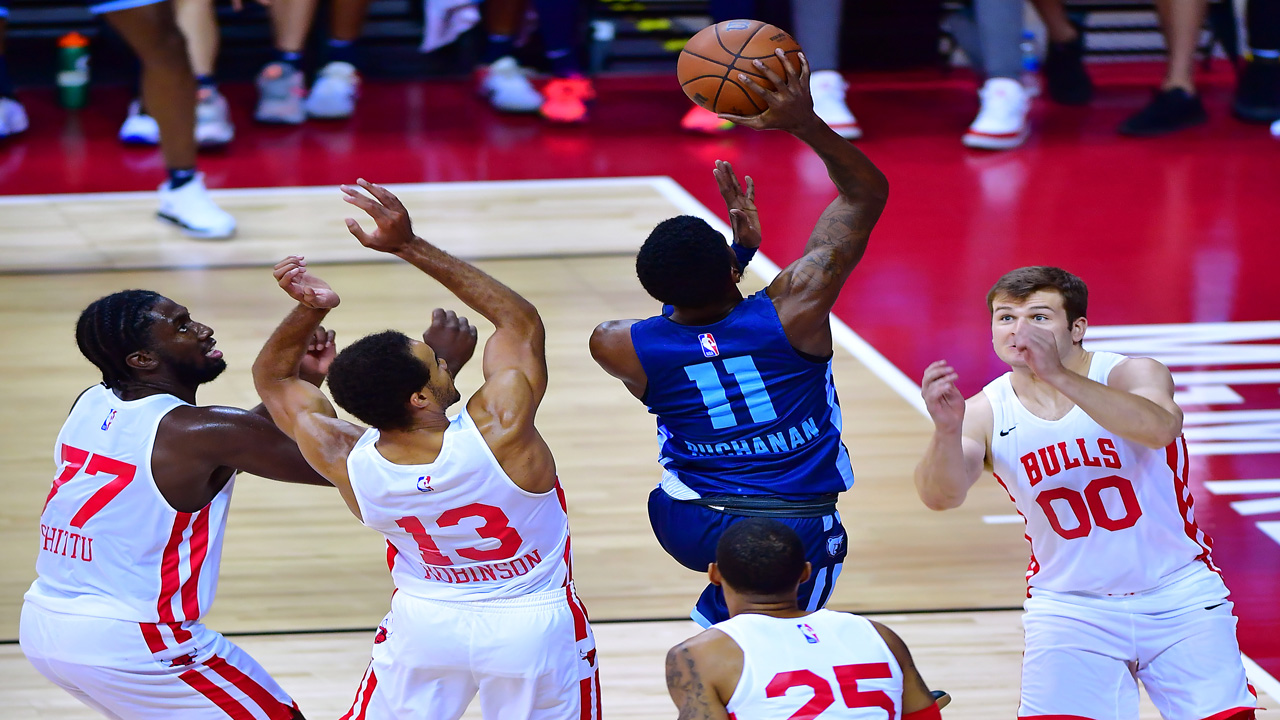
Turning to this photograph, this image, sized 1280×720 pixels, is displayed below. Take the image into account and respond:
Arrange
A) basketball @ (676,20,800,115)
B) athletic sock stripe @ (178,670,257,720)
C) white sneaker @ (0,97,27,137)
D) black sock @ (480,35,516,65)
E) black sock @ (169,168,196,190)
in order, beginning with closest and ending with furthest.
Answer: athletic sock stripe @ (178,670,257,720)
basketball @ (676,20,800,115)
black sock @ (169,168,196,190)
white sneaker @ (0,97,27,137)
black sock @ (480,35,516,65)

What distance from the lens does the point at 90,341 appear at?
3289mm

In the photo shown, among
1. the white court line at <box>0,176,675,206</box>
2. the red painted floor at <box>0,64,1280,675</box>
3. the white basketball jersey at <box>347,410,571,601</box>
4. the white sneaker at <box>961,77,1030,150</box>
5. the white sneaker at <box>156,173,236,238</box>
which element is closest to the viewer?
the white basketball jersey at <box>347,410,571,601</box>

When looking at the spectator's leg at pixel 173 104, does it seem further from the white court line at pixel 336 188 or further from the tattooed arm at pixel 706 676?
the tattooed arm at pixel 706 676

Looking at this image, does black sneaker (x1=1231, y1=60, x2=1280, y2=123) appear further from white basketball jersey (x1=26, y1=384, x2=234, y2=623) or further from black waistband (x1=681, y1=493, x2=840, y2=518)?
white basketball jersey (x1=26, y1=384, x2=234, y2=623)

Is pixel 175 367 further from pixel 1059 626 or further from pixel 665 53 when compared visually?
pixel 665 53

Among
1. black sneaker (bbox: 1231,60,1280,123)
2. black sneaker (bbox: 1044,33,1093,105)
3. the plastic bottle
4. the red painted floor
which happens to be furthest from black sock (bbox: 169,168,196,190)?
black sneaker (bbox: 1231,60,1280,123)

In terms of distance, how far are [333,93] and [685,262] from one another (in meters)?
7.04

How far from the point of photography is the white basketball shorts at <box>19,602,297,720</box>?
126 inches

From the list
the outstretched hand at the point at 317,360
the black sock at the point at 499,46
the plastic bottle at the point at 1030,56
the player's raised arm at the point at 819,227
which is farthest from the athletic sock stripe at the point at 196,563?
the plastic bottle at the point at 1030,56

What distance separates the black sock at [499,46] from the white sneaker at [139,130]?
93.4 inches

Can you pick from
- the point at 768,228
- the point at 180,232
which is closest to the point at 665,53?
the point at 768,228

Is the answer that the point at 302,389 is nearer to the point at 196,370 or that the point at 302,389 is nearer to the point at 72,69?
the point at 196,370

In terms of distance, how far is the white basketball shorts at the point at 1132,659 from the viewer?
3164 mm

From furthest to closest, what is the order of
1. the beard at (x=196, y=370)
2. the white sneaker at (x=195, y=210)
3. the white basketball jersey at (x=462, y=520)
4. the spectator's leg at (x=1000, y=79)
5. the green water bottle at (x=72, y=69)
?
the green water bottle at (x=72, y=69)
the spectator's leg at (x=1000, y=79)
the white sneaker at (x=195, y=210)
the beard at (x=196, y=370)
the white basketball jersey at (x=462, y=520)
